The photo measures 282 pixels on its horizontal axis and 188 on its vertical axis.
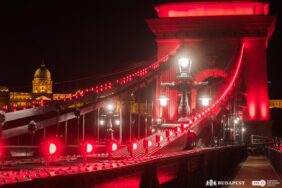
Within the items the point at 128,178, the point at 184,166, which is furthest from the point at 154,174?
the point at 184,166

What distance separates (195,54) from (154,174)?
50036mm

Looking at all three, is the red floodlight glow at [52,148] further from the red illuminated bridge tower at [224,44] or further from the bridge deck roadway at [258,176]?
the red illuminated bridge tower at [224,44]

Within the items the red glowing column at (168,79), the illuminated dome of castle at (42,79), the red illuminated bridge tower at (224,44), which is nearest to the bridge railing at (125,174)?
the red glowing column at (168,79)

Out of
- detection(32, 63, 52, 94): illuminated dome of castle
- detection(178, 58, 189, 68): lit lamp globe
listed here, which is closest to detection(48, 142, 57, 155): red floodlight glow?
detection(178, 58, 189, 68): lit lamp globe

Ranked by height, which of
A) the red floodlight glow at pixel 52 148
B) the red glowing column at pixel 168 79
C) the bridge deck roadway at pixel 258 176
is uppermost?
the red glowing column at pixel 168 79

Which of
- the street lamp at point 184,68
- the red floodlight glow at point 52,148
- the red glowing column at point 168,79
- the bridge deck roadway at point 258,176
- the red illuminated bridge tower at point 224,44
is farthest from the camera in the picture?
the red illuminated bridge tower at point 224,44

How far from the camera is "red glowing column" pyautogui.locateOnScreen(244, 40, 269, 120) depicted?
58750mm

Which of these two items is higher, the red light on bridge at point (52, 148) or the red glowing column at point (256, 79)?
the red glowing column at point (256, 79)

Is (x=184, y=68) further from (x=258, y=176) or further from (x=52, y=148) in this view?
(x=52, y=148)

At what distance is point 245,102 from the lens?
58.3 m

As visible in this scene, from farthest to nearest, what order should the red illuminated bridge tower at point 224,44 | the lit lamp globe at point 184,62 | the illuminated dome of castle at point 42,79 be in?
1. the illuminated dome of castle at point 42,79
2. the red illuminated bridge tower at point 224,44
3. the lit lamp globe at point 184,62

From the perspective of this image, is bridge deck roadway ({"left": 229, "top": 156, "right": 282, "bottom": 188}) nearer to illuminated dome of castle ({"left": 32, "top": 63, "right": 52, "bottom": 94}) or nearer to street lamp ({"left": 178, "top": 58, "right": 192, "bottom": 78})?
street lamp ({"left": 178, "top": 58, "right": 192, "bottom": 78})

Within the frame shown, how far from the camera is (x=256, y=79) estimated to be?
2339 inches

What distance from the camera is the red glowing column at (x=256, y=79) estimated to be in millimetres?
58750
